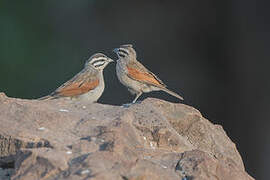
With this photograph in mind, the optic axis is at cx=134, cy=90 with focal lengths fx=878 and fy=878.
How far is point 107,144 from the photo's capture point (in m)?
7.46

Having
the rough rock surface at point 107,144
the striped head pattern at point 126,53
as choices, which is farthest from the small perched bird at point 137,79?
the rough rock surface at point 107,144

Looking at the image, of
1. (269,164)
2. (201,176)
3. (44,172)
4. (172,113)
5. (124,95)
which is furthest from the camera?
(124,95)

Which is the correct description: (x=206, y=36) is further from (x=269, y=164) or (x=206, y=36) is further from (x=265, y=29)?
(x=269, y=164)

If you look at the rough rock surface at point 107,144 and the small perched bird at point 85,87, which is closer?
the rough rock surface at point 107,144

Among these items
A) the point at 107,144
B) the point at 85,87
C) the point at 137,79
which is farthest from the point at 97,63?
the point at 107,144

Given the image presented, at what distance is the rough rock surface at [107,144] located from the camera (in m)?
7.01

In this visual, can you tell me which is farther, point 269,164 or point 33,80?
point 33,80

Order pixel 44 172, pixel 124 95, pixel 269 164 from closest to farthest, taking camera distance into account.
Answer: pixel 44 172 → pixel 269 164 → pixel 124 95

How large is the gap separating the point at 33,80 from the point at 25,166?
13145mm

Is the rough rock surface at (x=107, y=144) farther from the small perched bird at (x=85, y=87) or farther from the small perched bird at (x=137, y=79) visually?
the small perched bird at (x=137, y=79)

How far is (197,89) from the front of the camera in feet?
64.2

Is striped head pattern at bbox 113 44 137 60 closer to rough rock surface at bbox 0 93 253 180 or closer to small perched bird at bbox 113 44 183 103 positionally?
small perched bird at bbox 113 44 183 103

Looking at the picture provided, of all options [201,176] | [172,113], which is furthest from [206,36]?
[201,176]

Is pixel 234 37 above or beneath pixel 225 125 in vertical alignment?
above
